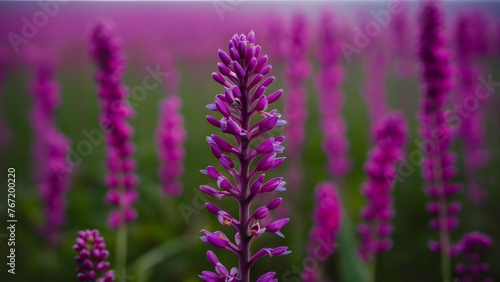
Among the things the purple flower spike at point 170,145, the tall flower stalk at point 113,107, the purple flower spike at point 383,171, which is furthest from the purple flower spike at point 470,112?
the tall flower stalk at point 113,107

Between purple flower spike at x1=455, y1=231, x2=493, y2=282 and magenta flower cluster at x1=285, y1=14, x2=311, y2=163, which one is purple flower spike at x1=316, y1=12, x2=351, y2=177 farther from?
purple flower spike at x1=455, y1=231, x2=493, y2=282

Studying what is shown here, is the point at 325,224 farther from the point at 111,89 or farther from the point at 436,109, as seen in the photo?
the point at 111,89

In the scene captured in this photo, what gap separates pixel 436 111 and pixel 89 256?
1.51 m

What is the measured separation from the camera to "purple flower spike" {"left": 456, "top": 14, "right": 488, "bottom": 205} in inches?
122

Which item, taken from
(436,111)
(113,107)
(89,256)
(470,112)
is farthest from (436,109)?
(89,256)

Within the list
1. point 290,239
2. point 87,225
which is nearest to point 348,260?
point 290,239

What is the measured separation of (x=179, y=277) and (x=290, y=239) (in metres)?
0.74

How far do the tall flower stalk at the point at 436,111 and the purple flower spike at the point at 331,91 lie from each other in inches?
31.2

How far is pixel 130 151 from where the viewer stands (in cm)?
237

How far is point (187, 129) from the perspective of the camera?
398 centimetres

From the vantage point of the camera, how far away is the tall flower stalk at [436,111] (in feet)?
7.55

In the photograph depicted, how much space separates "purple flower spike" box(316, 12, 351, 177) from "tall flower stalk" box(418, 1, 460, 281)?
792mm

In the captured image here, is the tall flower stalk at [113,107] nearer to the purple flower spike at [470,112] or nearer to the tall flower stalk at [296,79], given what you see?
the tall flower stalk at [296,79]

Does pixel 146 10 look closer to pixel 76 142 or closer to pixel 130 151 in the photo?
pixel 76 142
